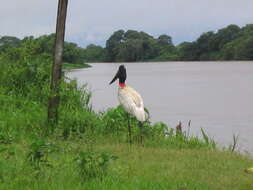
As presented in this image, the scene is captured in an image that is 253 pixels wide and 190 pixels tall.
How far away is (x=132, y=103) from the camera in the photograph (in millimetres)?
8547

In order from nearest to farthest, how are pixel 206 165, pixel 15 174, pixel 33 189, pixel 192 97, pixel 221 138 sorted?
pixel 33 189, pixel 15 174, pixel 206 165, pixel 221 138, pixel 192 97

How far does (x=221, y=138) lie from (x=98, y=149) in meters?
6.56

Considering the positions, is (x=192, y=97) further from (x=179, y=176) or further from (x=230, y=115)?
(x=179, y=176)

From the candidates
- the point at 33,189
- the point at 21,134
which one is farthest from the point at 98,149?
the point at 33,189

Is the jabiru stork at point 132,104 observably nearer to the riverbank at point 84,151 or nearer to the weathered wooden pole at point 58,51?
the riverbank at point 84,151

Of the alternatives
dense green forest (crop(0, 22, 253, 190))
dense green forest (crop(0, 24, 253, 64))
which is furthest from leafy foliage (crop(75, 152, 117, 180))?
dense green forest (crop(0, 24, 253, 64))

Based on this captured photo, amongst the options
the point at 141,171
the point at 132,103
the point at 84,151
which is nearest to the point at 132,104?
the point at 132,103

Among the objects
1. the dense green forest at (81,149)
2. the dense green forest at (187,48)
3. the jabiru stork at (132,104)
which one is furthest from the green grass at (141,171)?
the dense green forest at (187,48)

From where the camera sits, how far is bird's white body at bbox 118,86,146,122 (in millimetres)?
8438

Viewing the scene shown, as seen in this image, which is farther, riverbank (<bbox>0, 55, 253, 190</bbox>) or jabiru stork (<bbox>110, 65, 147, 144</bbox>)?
jabiru stork (<bbox>110, 65, 147, 144</bbox>)

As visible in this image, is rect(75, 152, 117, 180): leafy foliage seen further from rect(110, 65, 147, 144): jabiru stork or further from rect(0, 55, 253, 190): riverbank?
rect(110, 65, 147, 144): jabiru stork

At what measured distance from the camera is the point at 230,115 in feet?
61.5

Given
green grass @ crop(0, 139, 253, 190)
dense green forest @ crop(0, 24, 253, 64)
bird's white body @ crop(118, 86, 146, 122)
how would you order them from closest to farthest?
1. green grass @ crop(0, 139, 253, 190)
2. bird's white body @ crop(118, 86, 146, 122)
3. dense green forest @ crop(0, 24, 253, 64)

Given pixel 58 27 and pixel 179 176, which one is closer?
pixel 179 176
